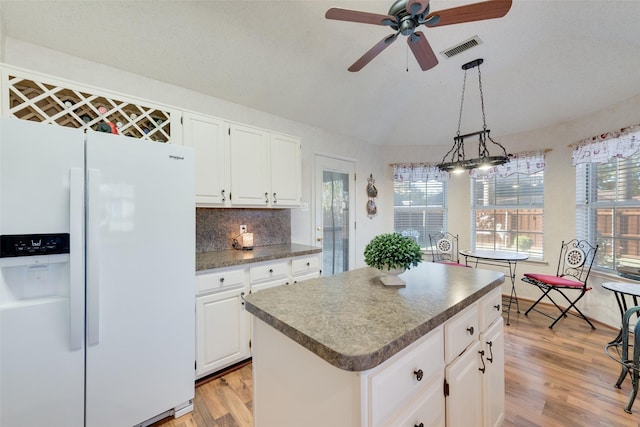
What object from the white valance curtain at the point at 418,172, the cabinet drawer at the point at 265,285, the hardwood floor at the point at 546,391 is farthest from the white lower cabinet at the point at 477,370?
the white valance curtain at the point at 418,172

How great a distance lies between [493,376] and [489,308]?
36 cm

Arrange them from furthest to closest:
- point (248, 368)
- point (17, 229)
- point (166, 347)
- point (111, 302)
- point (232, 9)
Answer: point (248, 368) < point (232, 9) < point (166, 347) < point (111, 302) < point (17, 229)

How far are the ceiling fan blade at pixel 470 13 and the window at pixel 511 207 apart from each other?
9.91 feet

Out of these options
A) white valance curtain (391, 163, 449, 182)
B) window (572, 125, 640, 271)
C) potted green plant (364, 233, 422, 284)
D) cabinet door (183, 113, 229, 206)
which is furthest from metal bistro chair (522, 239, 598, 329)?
cabinet door (183, 113, 229, 206)

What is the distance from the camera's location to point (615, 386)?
1914 millimetres

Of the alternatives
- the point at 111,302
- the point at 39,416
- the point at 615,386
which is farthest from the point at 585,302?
the point at 39,416

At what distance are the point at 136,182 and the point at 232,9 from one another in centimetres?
150

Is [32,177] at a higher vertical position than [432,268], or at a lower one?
higher

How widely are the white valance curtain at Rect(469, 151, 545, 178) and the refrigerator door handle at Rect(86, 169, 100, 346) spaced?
4237mm

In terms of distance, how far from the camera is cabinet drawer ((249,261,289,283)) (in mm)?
2192

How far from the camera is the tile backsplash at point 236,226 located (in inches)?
99.5

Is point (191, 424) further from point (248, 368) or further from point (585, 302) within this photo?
point (585, 302)

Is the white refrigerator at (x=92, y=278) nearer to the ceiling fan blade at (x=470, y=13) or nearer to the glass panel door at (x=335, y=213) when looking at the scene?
the ceiling fan blade at (x=470, y=13)

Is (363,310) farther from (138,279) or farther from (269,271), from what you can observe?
(269,271)
